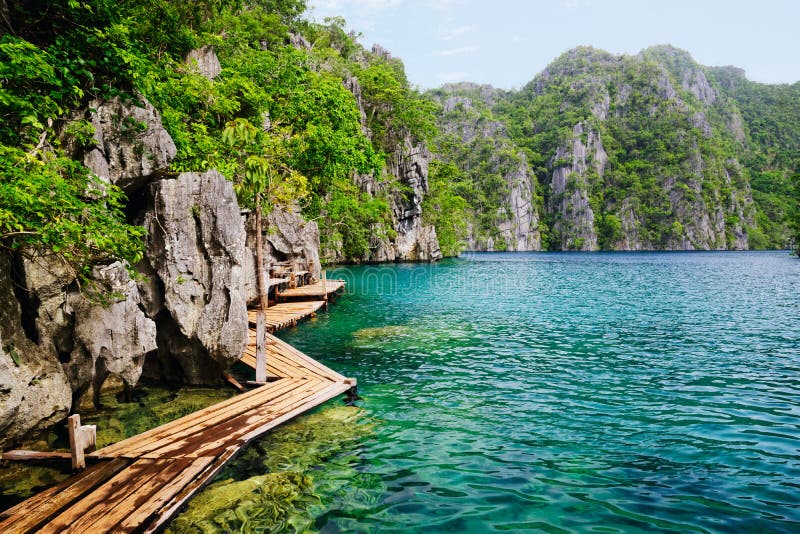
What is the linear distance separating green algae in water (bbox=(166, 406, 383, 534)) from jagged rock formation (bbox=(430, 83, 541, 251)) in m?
139

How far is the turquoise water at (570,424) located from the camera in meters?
6.27

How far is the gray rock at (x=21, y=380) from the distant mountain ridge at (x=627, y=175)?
134239 millimetres

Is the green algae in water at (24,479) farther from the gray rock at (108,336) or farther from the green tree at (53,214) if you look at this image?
the green tree at (53,214)

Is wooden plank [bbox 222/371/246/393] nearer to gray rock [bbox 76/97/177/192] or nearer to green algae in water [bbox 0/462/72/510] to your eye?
green algae in water [bbox 0/462/72/510]

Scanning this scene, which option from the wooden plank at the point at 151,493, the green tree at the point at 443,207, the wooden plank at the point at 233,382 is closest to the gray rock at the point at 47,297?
the wooden plank at the point at 151,493

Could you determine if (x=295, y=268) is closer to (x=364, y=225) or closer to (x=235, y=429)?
(x=235, y=429)

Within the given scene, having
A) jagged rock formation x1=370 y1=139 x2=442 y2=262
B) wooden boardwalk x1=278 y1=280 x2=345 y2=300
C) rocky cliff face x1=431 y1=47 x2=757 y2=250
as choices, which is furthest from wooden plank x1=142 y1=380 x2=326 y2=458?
rocky cliff face x1=431 y1=47 x2=757 y2=250

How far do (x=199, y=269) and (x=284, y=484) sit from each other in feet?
20.4

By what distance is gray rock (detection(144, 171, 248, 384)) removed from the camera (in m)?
10.5

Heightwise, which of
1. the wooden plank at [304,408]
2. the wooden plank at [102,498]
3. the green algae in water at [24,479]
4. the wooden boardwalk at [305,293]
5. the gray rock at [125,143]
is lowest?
the wooden plank at [304,408]

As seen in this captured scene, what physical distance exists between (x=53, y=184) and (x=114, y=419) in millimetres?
5396

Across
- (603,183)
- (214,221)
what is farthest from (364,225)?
(603,183)

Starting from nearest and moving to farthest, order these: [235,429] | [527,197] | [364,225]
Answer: [235,429], [364,225], [527,197]

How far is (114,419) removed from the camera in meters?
9.34
